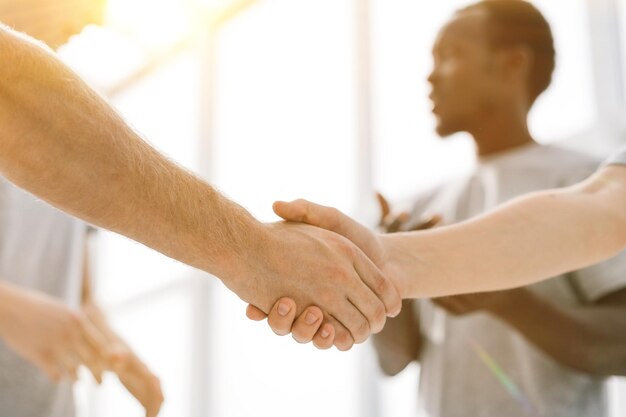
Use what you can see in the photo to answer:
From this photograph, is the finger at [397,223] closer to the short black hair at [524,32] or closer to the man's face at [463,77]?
the man's face at [463,77]

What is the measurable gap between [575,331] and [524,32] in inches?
33.5

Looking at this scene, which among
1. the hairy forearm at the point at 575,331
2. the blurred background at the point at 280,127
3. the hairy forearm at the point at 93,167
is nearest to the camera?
the hairy forearm at the point at 93,167

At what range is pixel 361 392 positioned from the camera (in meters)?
3.01

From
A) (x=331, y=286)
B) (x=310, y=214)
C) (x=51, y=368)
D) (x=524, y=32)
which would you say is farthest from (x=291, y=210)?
(x=524, y=32)

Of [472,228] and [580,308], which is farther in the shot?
[580,308]

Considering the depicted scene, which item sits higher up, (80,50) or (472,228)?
(80,50)

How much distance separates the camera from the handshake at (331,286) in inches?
47.8

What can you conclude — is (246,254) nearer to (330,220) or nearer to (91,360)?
(330,220)

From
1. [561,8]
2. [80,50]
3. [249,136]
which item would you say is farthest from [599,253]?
[80,50]

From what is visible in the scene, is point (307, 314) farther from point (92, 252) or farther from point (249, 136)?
point (249, 136)

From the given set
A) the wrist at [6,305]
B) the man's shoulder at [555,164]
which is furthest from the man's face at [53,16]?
the man's shoulder at [555,164]

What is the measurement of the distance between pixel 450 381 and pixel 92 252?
0.95 meters

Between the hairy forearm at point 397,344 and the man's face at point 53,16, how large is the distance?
2.82 feet

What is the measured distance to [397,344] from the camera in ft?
5.35
